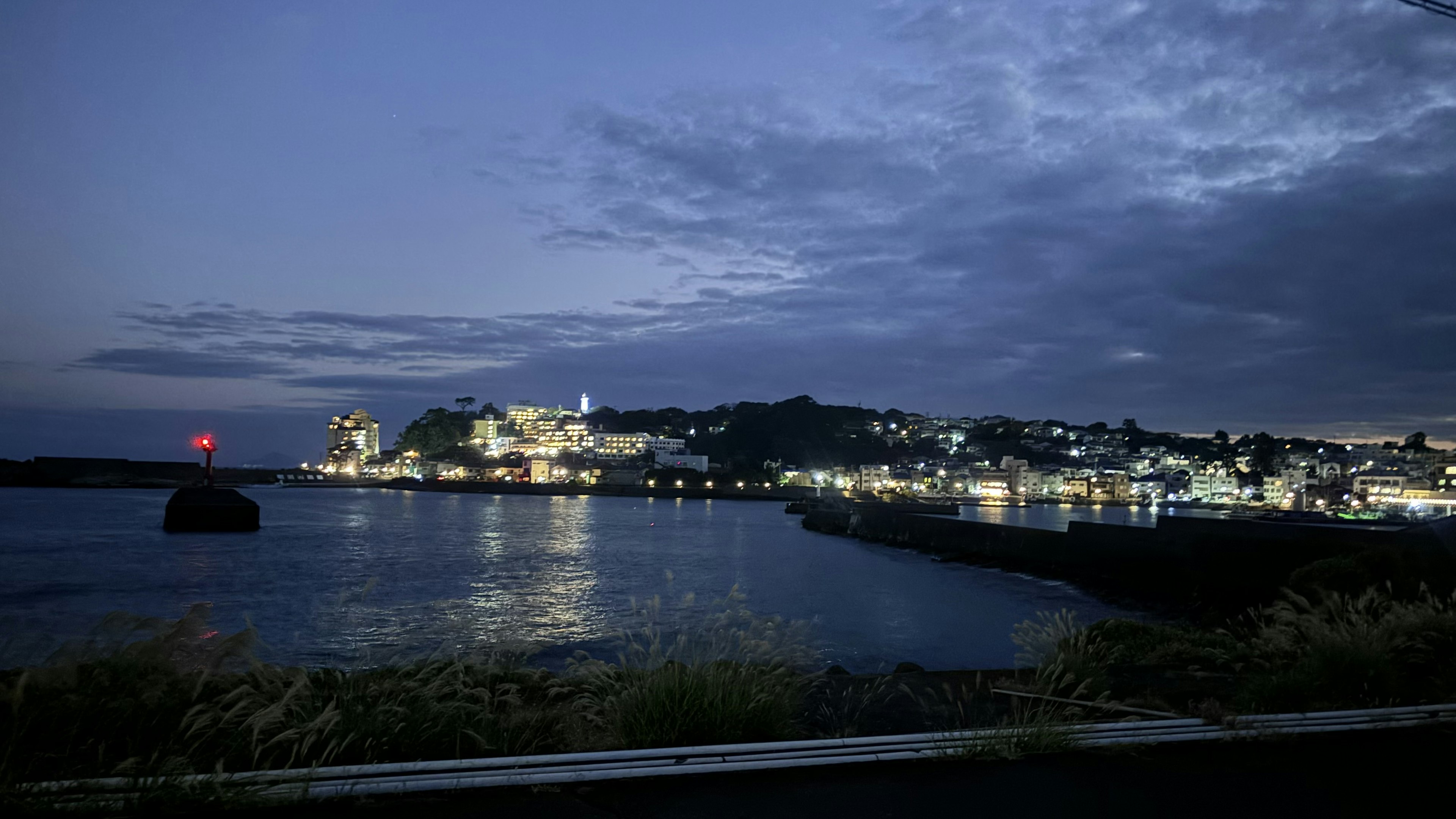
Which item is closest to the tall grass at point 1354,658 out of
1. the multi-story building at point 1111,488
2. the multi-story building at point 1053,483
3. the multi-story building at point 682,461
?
the multi-story building at point 682,461

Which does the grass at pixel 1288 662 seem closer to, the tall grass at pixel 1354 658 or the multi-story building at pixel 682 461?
the tall grass at pixel 1354 658

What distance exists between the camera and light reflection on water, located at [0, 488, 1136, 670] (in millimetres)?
17391

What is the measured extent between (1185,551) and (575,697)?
22.8m

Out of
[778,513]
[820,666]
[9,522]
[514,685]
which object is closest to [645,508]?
[778,513]

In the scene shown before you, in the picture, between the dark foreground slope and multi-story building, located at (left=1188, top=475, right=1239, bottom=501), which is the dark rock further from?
multi-story building, located at (left=1188, top=475, right=1239, bottom=501)

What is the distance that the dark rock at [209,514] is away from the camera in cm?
4694

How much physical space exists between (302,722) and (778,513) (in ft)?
321

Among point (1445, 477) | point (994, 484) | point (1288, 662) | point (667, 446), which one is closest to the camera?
point (1288, 662)

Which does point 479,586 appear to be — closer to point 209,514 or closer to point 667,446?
point 209,514

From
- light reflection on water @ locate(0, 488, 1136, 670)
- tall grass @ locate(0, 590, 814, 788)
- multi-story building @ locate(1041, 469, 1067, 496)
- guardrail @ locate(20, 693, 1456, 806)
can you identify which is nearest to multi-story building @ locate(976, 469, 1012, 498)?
multi-story building @ locate(1041, 469, 1067, 496)

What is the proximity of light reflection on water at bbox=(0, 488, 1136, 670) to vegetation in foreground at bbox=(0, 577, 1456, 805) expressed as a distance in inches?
20.0

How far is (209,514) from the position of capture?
47.6m

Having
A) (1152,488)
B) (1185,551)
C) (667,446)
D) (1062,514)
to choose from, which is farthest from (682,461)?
(1185,551)

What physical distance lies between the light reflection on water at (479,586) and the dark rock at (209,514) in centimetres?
114
